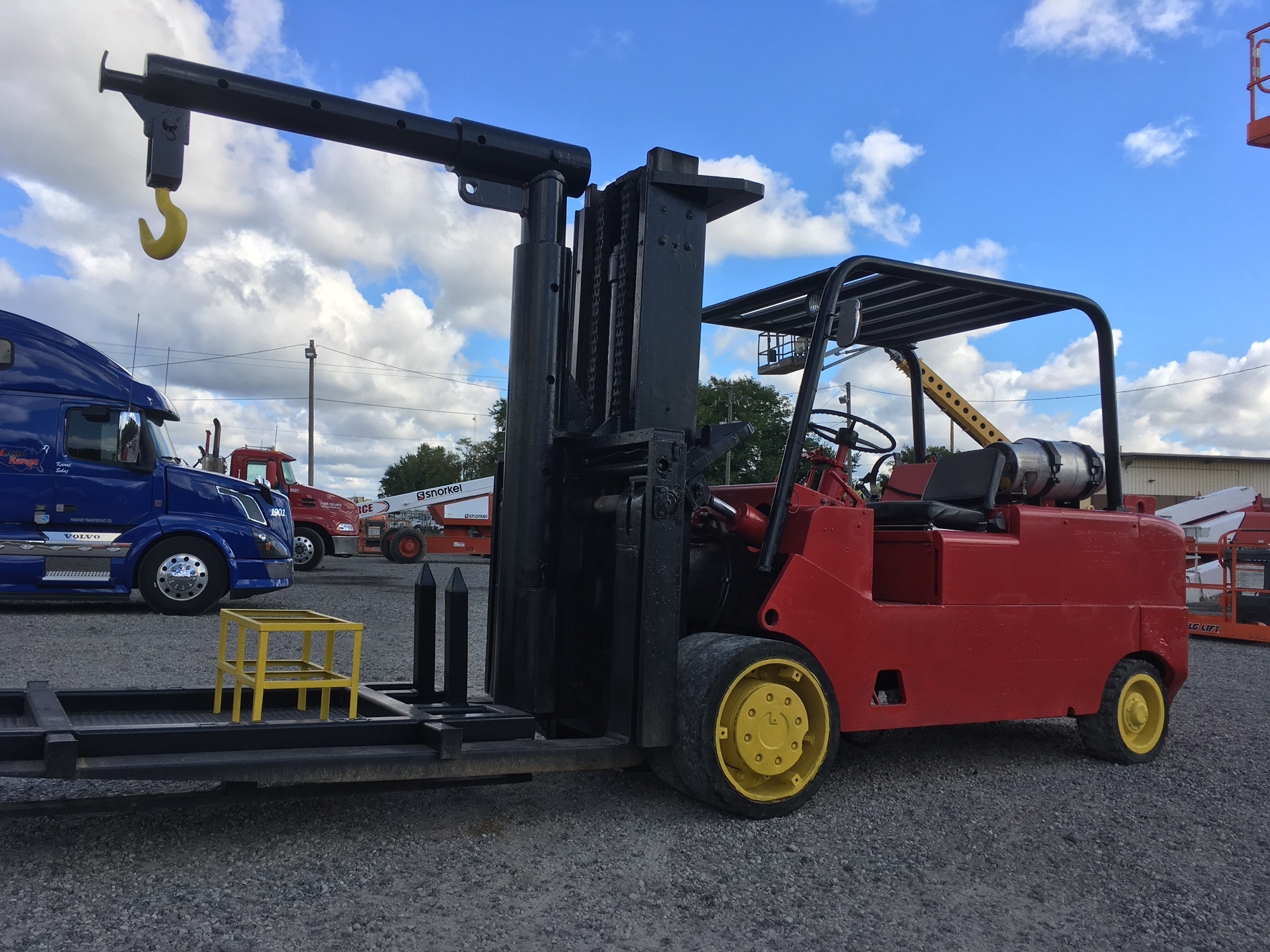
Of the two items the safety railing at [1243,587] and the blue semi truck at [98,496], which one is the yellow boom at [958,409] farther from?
the blue semi truck at [98,496]

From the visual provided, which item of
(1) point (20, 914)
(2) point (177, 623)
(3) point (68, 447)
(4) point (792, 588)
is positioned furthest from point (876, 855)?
(3) point (68, 447)

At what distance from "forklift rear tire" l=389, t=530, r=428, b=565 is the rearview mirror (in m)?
22.7

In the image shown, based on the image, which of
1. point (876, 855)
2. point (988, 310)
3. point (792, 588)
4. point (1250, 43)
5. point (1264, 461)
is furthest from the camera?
point (1264, 461)

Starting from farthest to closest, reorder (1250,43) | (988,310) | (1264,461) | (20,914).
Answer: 1. (1264,461)
2. (1250,43)
3. (988,310)
4. (20,914)

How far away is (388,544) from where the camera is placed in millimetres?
26391

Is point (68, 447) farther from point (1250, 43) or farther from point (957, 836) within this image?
point (1250, 43)

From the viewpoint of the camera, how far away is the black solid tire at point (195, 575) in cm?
1226

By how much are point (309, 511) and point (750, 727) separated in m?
19.8

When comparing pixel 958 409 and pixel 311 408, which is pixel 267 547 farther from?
pixel 311 408

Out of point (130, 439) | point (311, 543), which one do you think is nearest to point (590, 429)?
point (130, 439)

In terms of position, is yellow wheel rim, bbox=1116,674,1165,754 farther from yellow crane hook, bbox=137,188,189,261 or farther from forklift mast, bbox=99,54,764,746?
yellow crane hook, bbox=137,188,189,261

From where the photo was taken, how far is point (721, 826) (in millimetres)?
4266

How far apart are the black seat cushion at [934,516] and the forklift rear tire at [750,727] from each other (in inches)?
51.7

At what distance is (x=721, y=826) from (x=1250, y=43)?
15839mm
